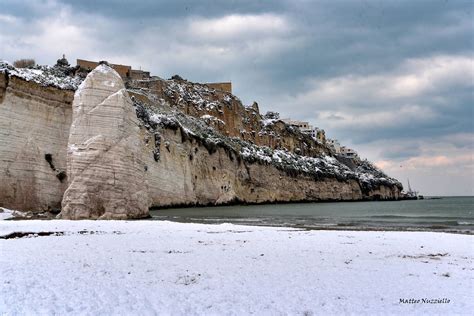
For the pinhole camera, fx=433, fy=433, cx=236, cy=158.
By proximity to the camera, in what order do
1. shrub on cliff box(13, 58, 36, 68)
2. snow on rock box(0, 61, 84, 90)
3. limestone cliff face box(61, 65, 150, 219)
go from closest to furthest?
limestone cliff face box(61, 65, 150, 219) → snow on rock box(0, 61, 84, 90) → shrub on cliff box(13, 58, 36, 68)

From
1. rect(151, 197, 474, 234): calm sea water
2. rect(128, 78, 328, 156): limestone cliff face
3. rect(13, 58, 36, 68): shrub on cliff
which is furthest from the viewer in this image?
rect(128, 78, 328, 156): limestone cliff face

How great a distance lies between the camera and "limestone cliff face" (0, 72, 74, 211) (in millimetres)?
31734

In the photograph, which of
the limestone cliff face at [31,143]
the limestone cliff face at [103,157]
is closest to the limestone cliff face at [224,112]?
the limestone cliff face at [31,143]

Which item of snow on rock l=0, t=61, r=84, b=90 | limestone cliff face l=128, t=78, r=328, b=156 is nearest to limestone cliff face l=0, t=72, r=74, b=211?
snow on rock l=0, t=61, r=84, b=90

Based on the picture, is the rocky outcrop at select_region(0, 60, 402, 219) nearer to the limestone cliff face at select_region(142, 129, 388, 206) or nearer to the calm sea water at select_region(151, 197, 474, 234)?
the limestone cliff face at select_region(142, 129, 388, 206)

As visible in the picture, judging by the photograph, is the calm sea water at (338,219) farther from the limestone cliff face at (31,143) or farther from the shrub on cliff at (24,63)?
the shrub on cliff at (24,63)

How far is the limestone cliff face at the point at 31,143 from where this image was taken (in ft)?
104

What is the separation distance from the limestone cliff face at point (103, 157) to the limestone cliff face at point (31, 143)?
7.83 m

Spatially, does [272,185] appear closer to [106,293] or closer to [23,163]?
[23,163]

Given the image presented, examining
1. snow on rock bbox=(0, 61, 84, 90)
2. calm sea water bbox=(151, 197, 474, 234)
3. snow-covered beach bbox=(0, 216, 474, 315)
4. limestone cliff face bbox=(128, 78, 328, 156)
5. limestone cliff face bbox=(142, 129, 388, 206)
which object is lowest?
calm sea water bbox=(151, 197, 474, 234)

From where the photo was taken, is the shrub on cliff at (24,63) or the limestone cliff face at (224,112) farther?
the limestone cliff face at (224,112)

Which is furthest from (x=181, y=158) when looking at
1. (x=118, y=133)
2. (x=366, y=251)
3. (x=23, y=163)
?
(x=366, y=251)

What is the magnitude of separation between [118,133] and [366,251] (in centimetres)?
1868

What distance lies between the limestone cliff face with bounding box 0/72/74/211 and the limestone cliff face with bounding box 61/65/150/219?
7.83m
